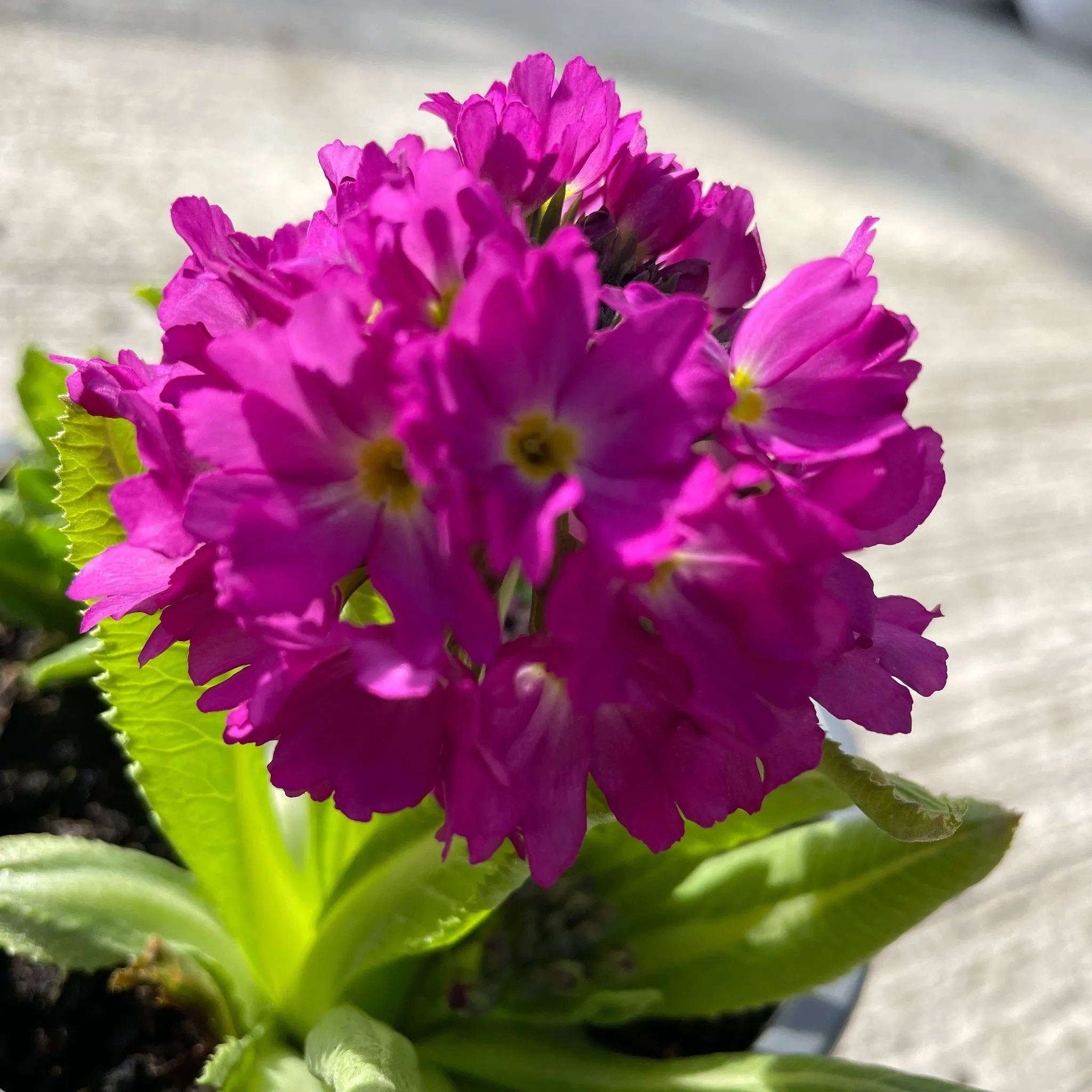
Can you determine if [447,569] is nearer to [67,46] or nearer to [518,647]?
[518,647]

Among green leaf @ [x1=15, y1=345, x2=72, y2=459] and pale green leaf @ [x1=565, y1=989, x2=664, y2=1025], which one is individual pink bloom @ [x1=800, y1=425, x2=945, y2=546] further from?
green leaf @ [x1=15, y1=345, x2=72, y2=459]

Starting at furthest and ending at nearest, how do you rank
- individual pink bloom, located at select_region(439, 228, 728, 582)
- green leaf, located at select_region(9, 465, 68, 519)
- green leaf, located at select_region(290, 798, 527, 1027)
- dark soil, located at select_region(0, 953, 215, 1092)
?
green leaf, located at select_region(9, 465, 68, 519), dark soil, located at select_region(0, 953, 215, 1092), green leaf, located at select_region(290, 798, 527, 1027), individual pink bloom, located at select_region(439, 228, 728, 582)

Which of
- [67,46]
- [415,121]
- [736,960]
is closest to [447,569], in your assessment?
[736,960]

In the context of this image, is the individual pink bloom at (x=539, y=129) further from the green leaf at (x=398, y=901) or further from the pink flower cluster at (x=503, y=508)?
the green leaf at (x=398, y=901)

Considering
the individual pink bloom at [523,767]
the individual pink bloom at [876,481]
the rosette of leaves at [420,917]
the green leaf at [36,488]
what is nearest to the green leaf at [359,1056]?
the rosette of leaves at [420,917]

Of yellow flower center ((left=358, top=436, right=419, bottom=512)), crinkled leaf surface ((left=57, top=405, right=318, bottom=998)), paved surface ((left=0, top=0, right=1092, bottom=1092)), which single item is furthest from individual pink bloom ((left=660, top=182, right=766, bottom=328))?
paved surface ((left=0, top=0, right=1092, bottom=1092))

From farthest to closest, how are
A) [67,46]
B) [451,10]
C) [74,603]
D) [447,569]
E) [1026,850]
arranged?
[451,10] → [67,46] → [1026,850] → [74,603] → [447,569]

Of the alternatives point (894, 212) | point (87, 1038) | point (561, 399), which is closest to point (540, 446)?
point (561, 399)
